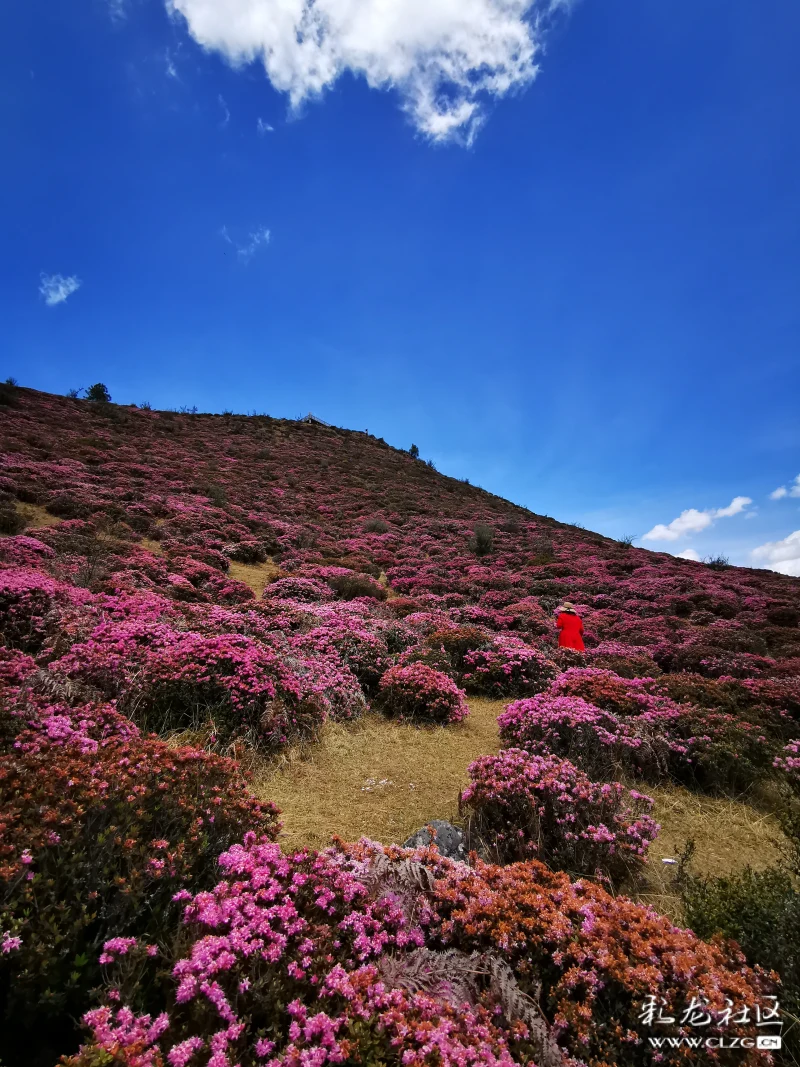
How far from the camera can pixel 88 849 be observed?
274 cm

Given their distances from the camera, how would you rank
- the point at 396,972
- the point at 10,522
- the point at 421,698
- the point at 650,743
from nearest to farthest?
the point at 396,972 → the point at 650,743 → the point at 421,698 → the point at 10,522

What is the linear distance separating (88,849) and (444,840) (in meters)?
2.93

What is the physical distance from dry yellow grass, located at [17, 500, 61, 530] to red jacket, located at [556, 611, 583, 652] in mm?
14283

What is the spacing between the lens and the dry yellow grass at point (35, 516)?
13.5 metres

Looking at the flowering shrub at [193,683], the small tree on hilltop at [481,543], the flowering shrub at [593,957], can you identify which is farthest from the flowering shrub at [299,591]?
the small tree on hilltop at [481,543]

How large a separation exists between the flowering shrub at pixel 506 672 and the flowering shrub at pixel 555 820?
4.61 metres

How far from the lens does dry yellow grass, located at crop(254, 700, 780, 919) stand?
15.2 ft

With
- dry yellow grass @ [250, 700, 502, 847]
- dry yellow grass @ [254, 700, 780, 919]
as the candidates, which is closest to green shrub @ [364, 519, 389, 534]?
dry yellow grass @ [250, 700, 502, 847]

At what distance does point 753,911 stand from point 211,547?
53.3 feet

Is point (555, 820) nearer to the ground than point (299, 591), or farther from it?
nearer to the ground

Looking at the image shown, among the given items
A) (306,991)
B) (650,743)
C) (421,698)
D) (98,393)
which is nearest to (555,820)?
(650,743)

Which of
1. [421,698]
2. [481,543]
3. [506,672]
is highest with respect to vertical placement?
[481,543]

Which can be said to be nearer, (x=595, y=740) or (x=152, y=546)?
(x=595, y=740)

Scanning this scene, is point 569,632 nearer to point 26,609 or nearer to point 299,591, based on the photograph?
point 299,591
